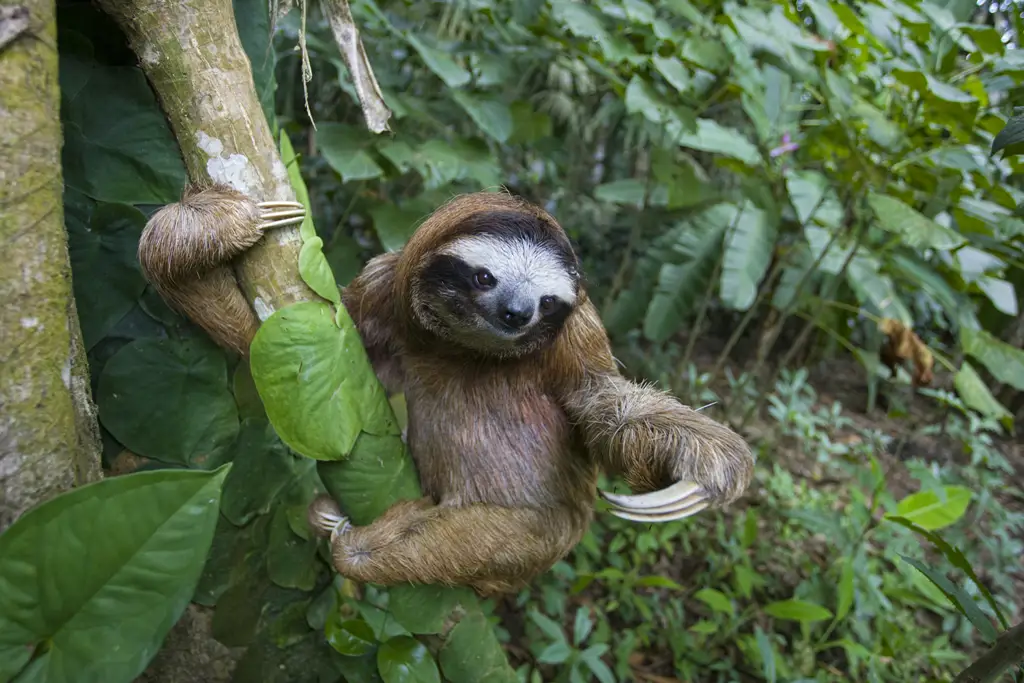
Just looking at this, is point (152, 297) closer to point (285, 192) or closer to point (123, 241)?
point (123, 241)

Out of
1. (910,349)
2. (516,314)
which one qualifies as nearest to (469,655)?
(516,314)

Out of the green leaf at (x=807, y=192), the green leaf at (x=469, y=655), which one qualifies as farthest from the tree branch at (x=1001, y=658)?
the green leaf at (x=807, y=192)

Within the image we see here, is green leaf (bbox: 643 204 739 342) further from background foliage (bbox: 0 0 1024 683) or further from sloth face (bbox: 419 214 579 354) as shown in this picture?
sloth face (bbox: 419 214 579 354)

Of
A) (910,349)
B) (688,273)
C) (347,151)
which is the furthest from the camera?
(688,273)

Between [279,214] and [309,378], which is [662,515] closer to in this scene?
[309,378]

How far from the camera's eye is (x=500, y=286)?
1.68 m

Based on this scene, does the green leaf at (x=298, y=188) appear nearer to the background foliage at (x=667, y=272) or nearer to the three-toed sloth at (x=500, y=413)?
the background foliage at (x=667, y=272)

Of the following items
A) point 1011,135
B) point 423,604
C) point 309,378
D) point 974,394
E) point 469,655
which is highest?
point 1011,135

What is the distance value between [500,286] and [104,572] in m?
1.10

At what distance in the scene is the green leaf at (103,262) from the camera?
1530 millimetres

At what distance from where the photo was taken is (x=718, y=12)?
11.1 feet

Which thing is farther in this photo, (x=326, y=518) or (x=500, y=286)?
(x=326, y=518)

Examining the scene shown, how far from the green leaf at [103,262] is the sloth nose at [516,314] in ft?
3.26

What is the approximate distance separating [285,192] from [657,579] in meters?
2.98
